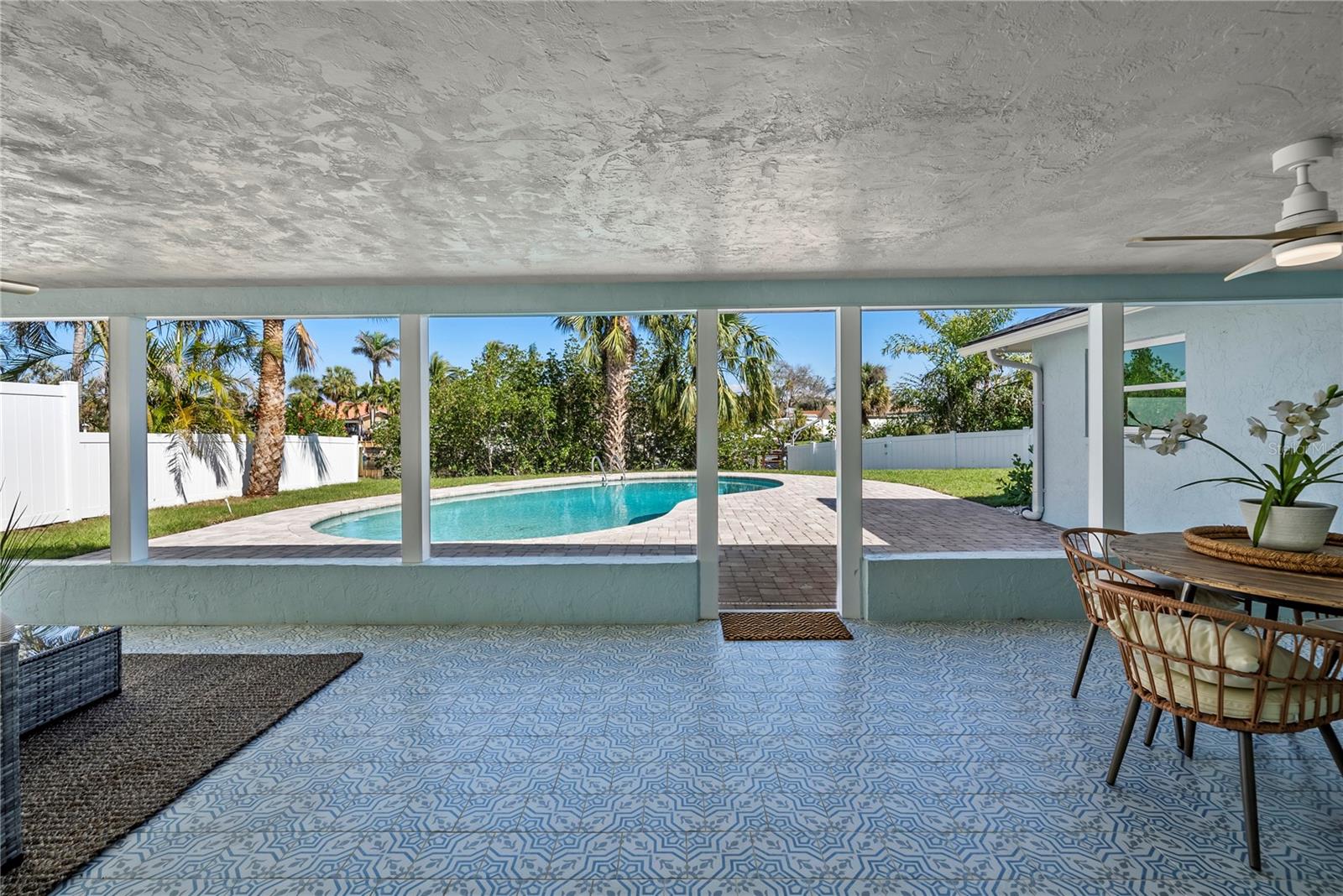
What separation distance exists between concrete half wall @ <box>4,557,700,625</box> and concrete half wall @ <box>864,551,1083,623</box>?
4.57ft

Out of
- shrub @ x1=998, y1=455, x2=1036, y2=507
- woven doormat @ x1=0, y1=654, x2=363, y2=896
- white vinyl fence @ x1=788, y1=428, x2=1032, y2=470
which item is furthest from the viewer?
white vinyl fence @ x1=788, y1=428, x2=1032, y2=470

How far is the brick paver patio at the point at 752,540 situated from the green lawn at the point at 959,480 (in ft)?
3.63

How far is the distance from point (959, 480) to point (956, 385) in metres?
4.59

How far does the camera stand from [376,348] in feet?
80.5

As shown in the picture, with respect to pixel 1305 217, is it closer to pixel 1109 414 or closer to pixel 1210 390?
pixel 1109 414

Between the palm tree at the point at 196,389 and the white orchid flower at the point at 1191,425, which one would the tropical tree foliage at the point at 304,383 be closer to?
the palm tree at the point at 196,389

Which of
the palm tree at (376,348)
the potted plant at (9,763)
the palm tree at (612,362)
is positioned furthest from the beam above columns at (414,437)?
the palm tree at (376,348)

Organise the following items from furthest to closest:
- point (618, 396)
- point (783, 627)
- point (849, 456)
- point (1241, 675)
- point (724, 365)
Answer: point (724, 365)
point (618, 396)
point (849, 456)
point (783, 627)
point (1241, 675)

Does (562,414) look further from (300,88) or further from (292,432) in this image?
(300,88)

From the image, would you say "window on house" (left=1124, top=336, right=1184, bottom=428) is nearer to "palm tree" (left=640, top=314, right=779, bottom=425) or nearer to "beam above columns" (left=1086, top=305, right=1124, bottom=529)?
"beam above columns" (left=1086, top=305, right=1124, bottom=529)

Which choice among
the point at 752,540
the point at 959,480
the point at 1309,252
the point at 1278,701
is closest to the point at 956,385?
the point at 959,480

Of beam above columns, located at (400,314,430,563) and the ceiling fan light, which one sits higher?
the ceiling fan light

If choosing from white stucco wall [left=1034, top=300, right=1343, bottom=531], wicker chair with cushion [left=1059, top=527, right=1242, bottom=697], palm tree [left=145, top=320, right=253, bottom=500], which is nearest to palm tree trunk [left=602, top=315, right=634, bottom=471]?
palm tree [left=145, top=320, right=253, bottom=500]

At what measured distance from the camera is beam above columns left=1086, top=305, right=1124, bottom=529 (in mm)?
4191
